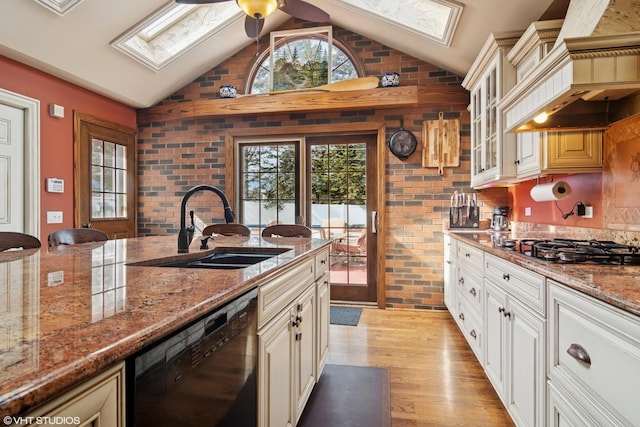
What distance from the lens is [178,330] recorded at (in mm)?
728

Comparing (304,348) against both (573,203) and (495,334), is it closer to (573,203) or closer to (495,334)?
(495,334)

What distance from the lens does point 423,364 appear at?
2600 millimetres

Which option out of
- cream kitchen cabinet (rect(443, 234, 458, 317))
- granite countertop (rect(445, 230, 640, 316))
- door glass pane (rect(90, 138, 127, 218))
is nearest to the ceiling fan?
granite countertop (rect(445, 230, 640, 316))

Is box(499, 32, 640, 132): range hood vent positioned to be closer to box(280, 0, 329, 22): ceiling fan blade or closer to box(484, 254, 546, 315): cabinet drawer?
box(484, 254, 546, 315): cabinet drawer

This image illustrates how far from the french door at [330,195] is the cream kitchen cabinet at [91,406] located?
147 inches

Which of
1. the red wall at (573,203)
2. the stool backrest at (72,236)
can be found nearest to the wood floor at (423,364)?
the red wall at (573,203)

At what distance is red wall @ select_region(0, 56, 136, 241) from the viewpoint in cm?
308

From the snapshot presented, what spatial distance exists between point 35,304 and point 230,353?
464mm

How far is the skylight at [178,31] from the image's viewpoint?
12.2 ft

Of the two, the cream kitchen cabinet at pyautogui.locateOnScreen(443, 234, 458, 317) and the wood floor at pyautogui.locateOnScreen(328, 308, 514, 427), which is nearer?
the wood floor at pyautogui.locateOnScreen(328, 308, 514, 427)

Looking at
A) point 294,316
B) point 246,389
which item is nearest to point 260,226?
point 294,316

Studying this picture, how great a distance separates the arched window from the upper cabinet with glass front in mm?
1312

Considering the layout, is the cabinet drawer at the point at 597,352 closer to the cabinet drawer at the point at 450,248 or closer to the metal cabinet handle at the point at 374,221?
the cabinet drawer at the point at 450,248

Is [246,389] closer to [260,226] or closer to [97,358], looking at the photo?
[97,358]
